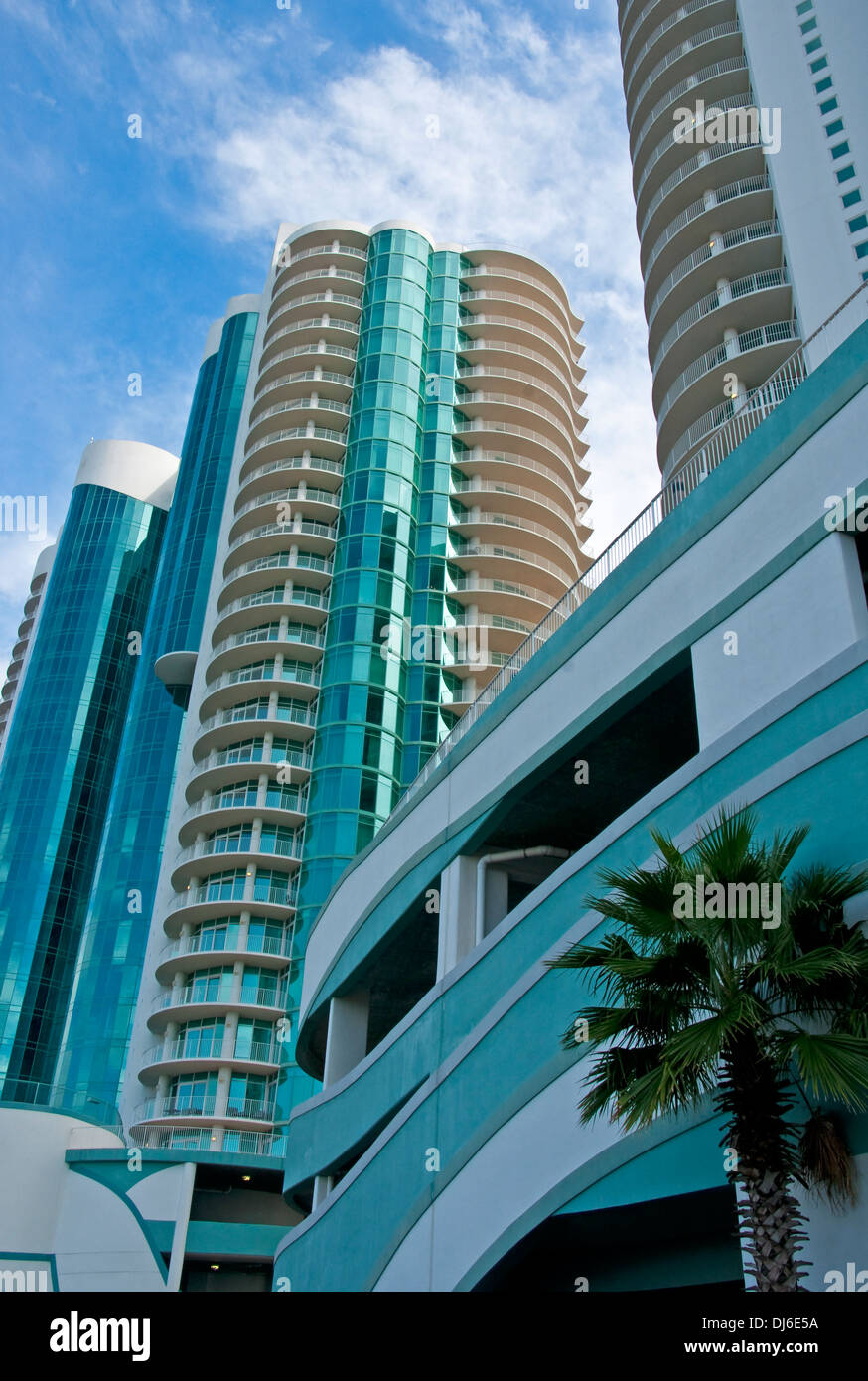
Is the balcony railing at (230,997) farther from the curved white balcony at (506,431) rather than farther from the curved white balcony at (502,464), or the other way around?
the curved white balcony at (506,431)

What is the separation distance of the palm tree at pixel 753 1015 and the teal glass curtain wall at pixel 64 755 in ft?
233

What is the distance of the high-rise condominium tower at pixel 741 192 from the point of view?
35562mm

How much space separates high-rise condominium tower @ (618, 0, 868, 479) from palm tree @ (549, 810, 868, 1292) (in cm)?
2758

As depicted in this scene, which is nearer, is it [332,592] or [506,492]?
[332,592]

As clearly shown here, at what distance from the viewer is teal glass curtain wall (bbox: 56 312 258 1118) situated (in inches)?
2484

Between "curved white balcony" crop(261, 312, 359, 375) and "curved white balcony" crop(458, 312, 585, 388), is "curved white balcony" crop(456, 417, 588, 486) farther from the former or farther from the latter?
"curved white balcony" crop(261, 312, 359, 375)

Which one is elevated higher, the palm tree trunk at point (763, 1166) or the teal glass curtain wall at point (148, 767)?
the teal glass curtain wall at point (148, 767)

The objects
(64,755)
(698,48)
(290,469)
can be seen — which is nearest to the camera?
(698,48)

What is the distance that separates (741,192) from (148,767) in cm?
4736

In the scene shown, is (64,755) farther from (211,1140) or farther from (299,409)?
(211,1140)

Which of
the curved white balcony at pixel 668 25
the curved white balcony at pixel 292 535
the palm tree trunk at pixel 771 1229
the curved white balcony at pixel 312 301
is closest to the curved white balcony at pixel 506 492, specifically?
the curved white balcony at pixel 292 535

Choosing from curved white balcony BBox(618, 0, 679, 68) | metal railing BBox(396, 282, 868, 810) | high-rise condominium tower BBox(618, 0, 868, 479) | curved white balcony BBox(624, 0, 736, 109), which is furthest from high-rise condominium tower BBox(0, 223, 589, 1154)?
metal railing BBox(396, 282, 868, 810)

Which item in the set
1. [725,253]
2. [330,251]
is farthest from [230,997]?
→ [330,251]

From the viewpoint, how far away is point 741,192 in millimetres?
39750
